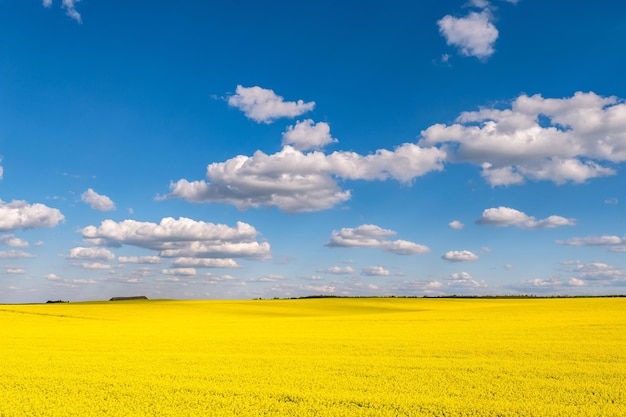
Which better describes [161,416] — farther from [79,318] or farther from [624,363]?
[79,318]

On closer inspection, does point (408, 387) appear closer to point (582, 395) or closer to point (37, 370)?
point (582, 395)

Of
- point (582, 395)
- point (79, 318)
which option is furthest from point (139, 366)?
point (79, 318)

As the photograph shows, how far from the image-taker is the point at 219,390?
1150 cm

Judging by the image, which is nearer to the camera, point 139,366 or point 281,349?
point 139,366

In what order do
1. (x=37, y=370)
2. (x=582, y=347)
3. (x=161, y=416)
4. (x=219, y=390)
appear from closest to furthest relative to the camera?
1. (x=161, y=416)
2. (x=219, y=390)
3. (x=37, y=370)
4. (x=582, y=347)

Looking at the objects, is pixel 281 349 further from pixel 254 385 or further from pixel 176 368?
pixel 254 385

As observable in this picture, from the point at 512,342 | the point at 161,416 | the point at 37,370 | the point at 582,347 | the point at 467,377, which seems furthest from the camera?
the point at 512,342

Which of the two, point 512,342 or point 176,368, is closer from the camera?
point 176,368

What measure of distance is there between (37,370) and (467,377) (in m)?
11.2

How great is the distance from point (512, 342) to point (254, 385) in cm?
1220

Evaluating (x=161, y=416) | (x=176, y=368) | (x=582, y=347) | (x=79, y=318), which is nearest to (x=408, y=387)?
(x=161, y=416)

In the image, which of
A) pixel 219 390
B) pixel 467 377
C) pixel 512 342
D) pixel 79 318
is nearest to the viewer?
pixel 219 390

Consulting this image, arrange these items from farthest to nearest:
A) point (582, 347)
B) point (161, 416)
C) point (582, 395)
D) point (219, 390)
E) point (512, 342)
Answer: point (512, 342) → point (582, 347) → point (219, 390) → point (582, 395) → point (161, 416)

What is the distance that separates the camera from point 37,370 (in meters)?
14.5
